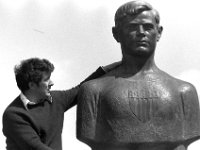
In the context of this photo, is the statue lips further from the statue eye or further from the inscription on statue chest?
the inscription on statue chest

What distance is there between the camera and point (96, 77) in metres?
7.86

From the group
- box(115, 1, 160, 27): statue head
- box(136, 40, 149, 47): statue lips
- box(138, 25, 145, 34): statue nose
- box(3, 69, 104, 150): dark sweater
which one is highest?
box(115, 1, 160, 27): statue head

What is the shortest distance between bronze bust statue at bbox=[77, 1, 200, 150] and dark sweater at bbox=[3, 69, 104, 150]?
351mm

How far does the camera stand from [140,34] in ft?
24.1

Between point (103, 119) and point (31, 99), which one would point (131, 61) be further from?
point (31, 99)

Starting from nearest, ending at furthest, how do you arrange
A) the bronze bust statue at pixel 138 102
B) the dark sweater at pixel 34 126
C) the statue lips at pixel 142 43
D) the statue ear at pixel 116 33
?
the dark sweater at pixel 34 126, the bronze bust statue at pixel 138 102, the statue lips at pixel 142 43, the statue ear at pixel 116 33

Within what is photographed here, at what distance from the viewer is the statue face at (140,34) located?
7344mm

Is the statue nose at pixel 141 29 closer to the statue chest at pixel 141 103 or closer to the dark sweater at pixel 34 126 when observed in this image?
the statue chest at pixel 141 103

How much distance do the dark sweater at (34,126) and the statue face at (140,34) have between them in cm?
117

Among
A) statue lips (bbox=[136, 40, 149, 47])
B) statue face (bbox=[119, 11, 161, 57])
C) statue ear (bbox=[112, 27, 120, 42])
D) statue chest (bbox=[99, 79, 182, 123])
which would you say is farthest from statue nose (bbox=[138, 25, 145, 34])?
statue chest (bbox=[99, 79, 182, 123])

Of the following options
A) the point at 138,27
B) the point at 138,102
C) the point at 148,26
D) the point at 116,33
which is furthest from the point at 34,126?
the point at 148,26

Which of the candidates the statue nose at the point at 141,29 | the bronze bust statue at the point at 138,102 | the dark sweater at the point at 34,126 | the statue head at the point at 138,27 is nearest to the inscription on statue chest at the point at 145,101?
the bronze bust statue at the point at 138,102

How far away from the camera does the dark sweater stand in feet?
22.6

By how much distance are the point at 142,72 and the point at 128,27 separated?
60 cm
